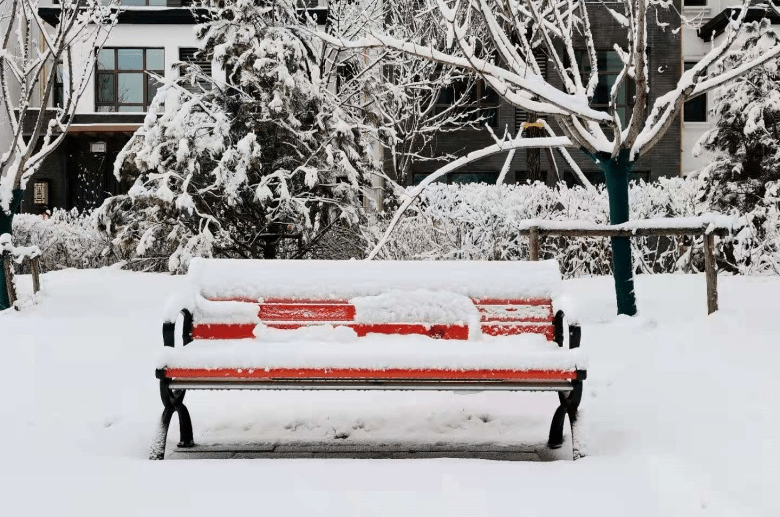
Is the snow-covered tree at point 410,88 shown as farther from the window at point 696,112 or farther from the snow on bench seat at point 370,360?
the snow on bench seat at point 370,360

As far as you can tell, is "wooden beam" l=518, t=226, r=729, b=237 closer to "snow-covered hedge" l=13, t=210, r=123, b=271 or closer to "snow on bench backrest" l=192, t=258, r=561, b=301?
"snow on bench backrest" l=192, t=258, r=561, b=301

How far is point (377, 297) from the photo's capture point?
194 inches

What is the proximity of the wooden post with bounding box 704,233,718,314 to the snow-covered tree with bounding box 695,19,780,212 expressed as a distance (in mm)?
7559

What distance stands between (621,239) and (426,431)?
3.85 meters

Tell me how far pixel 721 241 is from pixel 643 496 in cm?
1062

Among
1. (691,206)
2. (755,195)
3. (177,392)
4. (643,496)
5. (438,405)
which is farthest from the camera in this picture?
(755,195)

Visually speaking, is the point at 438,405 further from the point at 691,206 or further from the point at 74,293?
the point at 691,206

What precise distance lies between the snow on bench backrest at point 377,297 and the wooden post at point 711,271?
9.79 ft

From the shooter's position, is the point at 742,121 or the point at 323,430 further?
the point at 742,121

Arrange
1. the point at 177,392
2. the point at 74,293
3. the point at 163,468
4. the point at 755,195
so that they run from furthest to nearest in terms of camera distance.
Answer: the point at 755,195, the point at 74,293, the point at 177,392, the point at 163,468

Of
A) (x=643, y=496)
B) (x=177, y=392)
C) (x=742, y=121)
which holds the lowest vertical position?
(x=643, y=496)

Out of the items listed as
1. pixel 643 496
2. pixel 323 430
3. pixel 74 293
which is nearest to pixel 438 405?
pixel 323 430

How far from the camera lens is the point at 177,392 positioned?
4652mm

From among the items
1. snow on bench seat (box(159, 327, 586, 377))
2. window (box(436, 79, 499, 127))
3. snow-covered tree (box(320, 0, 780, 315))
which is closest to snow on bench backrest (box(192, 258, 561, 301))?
snow on bench seat (box(159, 327, 586, 377))
